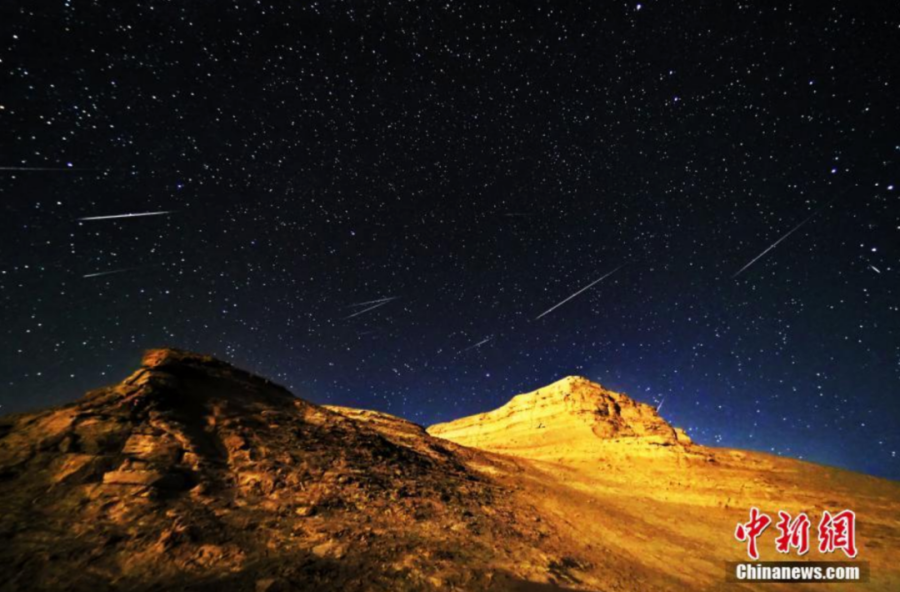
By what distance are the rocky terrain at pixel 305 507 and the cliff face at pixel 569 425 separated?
10493mm

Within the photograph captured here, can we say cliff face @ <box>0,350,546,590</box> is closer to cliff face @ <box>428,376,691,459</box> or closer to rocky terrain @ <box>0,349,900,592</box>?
rocky terrain @ <box>0,349,900,592</box>

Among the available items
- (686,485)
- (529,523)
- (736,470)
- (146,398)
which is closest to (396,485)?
(529,523)

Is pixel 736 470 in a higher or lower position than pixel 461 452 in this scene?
higher

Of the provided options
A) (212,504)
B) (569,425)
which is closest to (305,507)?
(212,504)

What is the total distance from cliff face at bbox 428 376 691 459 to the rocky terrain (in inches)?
413

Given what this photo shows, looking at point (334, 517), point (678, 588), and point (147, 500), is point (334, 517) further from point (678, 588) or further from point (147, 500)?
point (678, 588)

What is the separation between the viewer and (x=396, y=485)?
13.1m

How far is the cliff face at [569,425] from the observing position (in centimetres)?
3222

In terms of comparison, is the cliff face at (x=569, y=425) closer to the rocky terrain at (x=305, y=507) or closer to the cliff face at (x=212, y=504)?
the rocky terrain at (x=305, y=507)

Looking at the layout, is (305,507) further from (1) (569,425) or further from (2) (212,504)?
(1) (569,425)

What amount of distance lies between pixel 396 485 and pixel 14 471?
33.9ft

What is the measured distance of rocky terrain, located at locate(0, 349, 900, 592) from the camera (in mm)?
6855

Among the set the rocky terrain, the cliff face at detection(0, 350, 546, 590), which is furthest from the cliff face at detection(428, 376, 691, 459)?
the cliff face at detection(0, 350, 546, 590)

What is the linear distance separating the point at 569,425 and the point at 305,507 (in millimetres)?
33205
